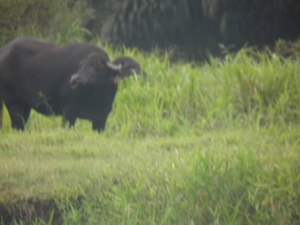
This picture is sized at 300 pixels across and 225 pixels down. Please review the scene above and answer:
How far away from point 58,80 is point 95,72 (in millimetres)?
429

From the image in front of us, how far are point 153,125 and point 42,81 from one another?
111 centimetres

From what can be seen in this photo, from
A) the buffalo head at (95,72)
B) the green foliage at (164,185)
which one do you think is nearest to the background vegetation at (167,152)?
the green foliage at (164,185)

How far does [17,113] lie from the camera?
6473 millimetres

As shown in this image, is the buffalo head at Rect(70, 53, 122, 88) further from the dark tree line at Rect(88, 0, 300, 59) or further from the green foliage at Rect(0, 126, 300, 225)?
the dark tree line at Rect(88, 0, 300, 59)

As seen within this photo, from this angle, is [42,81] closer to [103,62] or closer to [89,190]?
[103,62]

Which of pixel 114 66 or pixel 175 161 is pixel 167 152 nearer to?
pixel 175 161

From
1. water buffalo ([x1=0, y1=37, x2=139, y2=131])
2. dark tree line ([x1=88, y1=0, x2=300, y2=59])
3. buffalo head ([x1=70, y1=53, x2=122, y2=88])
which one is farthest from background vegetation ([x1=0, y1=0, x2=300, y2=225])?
buffalo head ([x1=70, y1=53, x2=122, y2=88])

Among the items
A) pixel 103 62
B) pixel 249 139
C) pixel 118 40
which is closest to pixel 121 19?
pixel 118 40

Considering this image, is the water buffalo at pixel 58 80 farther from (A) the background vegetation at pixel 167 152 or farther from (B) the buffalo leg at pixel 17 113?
(A) the background vegetation at pixel 167 152

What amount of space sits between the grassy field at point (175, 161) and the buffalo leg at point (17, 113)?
9 cm

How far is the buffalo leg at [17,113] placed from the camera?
645 centimetres

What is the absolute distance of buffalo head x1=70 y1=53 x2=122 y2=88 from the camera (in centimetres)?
593

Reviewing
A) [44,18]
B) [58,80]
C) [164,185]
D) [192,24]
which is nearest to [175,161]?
[164,185]

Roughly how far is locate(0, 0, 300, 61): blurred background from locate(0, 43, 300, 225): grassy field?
1.12m
